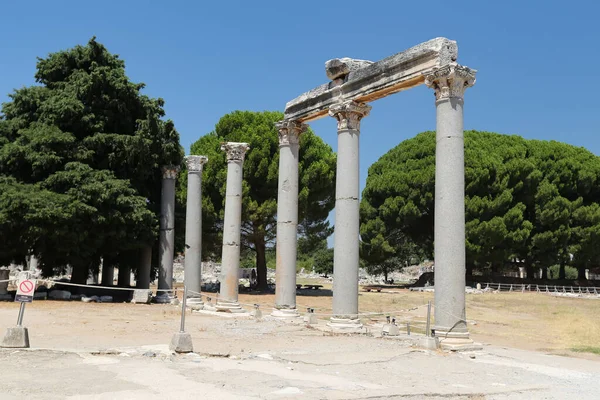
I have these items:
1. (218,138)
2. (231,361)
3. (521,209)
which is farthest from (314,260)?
(231,361)

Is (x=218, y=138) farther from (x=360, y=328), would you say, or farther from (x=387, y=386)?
(x=387, y=386)

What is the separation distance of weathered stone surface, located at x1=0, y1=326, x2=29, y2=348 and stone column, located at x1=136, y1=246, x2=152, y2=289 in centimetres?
1692

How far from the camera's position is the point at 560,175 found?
46750mm

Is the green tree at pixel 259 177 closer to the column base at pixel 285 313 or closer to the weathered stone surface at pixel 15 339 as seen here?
the column base at pixel 285 313

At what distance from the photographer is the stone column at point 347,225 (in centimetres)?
1516

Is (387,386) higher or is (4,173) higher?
(4,173)

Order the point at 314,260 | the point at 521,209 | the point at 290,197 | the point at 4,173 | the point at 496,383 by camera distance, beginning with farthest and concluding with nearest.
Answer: the point at 314,260 < the point at 521,209 < the point at 4,173 < the point at 290,197 < the point at 496,383

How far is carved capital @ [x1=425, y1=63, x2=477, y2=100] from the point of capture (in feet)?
41.7

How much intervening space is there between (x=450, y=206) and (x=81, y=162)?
1735 cm

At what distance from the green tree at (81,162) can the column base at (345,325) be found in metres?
11.6

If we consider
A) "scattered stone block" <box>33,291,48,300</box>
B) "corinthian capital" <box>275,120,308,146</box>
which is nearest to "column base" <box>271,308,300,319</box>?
"corinthian capital" <box>275,120,308,146</box>

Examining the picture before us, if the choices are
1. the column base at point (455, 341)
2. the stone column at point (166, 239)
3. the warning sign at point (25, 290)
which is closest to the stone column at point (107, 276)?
the stone column at point (166, 239)

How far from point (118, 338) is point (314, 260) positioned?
73.3 m

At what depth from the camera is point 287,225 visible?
18.0m
